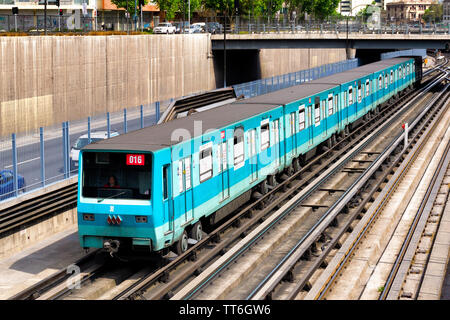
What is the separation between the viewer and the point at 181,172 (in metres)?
15.5

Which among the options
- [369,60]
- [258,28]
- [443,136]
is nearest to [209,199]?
[443,136]

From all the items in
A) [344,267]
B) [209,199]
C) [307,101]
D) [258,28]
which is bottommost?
[344,267]

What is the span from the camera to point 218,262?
1606 centimetres

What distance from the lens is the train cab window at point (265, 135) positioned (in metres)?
20.9

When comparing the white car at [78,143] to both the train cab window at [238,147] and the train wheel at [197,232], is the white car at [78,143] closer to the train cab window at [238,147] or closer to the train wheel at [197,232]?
Result: the train cab window at [238,147]

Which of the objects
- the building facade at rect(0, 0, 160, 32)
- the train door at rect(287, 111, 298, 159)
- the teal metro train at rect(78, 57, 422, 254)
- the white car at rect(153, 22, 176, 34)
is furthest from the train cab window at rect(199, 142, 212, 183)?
the white car at rect(153, 22, 176, 34)

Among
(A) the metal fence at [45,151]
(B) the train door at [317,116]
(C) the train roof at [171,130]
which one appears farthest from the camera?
(B) the train door at [317,116]

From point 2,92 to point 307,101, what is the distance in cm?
2164

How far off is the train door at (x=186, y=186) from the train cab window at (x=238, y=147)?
9.71 feet

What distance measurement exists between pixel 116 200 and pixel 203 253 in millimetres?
3027

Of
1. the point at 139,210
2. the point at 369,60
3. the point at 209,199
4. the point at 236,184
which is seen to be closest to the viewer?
the point at 139,210

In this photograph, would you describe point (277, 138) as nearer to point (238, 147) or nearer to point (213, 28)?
point (238, 147)

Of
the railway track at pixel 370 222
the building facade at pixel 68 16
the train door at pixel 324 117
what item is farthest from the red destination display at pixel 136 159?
the building facade at pixel 68 16

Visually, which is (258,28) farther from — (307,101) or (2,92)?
(307,101)
